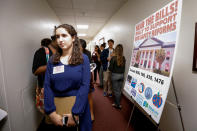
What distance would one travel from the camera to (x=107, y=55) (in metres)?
3.06

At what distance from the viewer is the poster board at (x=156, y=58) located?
88 cm

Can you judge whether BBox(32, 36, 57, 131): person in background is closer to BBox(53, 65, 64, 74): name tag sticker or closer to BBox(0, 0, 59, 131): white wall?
BBox(0, 0, 59, 131): white wall

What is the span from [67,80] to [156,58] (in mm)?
934

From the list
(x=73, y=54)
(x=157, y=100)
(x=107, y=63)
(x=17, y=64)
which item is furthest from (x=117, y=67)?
(x=17, y=64)

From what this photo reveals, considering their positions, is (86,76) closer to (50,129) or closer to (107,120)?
(50,129)

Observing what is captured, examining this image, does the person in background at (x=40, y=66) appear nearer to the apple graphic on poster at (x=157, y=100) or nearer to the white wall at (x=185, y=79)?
the apple graphic on poster at (x=157, y=100)

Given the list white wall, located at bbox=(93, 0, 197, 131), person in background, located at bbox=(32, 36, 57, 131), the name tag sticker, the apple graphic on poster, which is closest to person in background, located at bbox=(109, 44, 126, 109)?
white wall, located at bbox=(93, 0, 197, 131)

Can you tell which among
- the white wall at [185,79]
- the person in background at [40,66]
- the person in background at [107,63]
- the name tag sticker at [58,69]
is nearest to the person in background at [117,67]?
the person in background at [107,63]

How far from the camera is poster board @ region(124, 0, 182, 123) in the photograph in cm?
88

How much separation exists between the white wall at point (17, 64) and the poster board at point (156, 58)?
1475 millimetres

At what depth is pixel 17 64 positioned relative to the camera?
48.9 inches

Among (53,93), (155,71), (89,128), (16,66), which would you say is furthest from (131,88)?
(16,66)

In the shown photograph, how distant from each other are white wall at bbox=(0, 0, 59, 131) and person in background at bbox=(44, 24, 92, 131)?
21.2 inches

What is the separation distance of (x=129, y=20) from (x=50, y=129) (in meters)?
2.77
